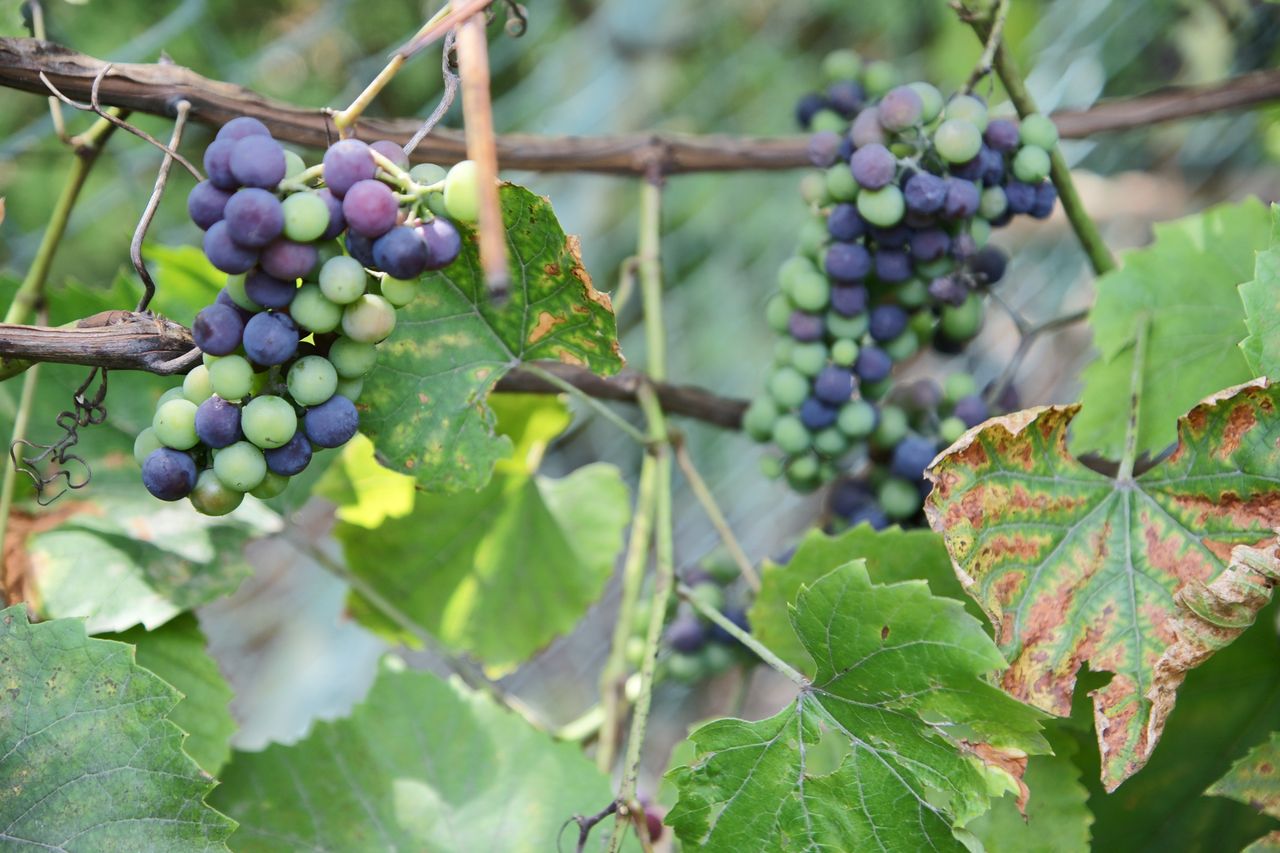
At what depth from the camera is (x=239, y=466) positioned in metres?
0.62

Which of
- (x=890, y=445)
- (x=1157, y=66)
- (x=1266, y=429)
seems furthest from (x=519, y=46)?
(x=1266, y=429)

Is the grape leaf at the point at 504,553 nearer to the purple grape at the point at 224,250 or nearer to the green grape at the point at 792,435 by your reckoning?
the green grape at the point at 792,435

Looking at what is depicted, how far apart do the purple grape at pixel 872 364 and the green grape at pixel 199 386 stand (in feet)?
1.91

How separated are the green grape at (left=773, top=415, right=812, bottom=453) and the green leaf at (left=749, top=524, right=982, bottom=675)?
0.12 metres

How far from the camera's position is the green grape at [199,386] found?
64 centimetres

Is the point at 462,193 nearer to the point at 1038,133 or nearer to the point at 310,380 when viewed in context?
the point at 310,380

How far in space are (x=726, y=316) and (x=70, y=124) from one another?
1484 millimetres

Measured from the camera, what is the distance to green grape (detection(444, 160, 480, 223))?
58 centimetres

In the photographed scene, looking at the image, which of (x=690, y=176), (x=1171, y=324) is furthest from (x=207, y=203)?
(x=690, y=176)

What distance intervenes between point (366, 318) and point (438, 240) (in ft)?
0.22

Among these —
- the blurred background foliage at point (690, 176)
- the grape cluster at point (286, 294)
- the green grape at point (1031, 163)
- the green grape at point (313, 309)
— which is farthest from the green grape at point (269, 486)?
the blurred background foliage at point (690, 176)

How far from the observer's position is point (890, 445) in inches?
40.1

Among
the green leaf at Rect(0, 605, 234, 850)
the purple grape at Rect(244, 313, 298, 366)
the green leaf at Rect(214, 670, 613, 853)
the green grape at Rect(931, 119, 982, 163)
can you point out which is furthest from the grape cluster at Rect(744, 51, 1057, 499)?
the green leaf at Rect(0, 605, 234, 850)

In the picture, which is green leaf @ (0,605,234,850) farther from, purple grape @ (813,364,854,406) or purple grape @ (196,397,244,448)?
purple grape @ (813,364,854,406)
